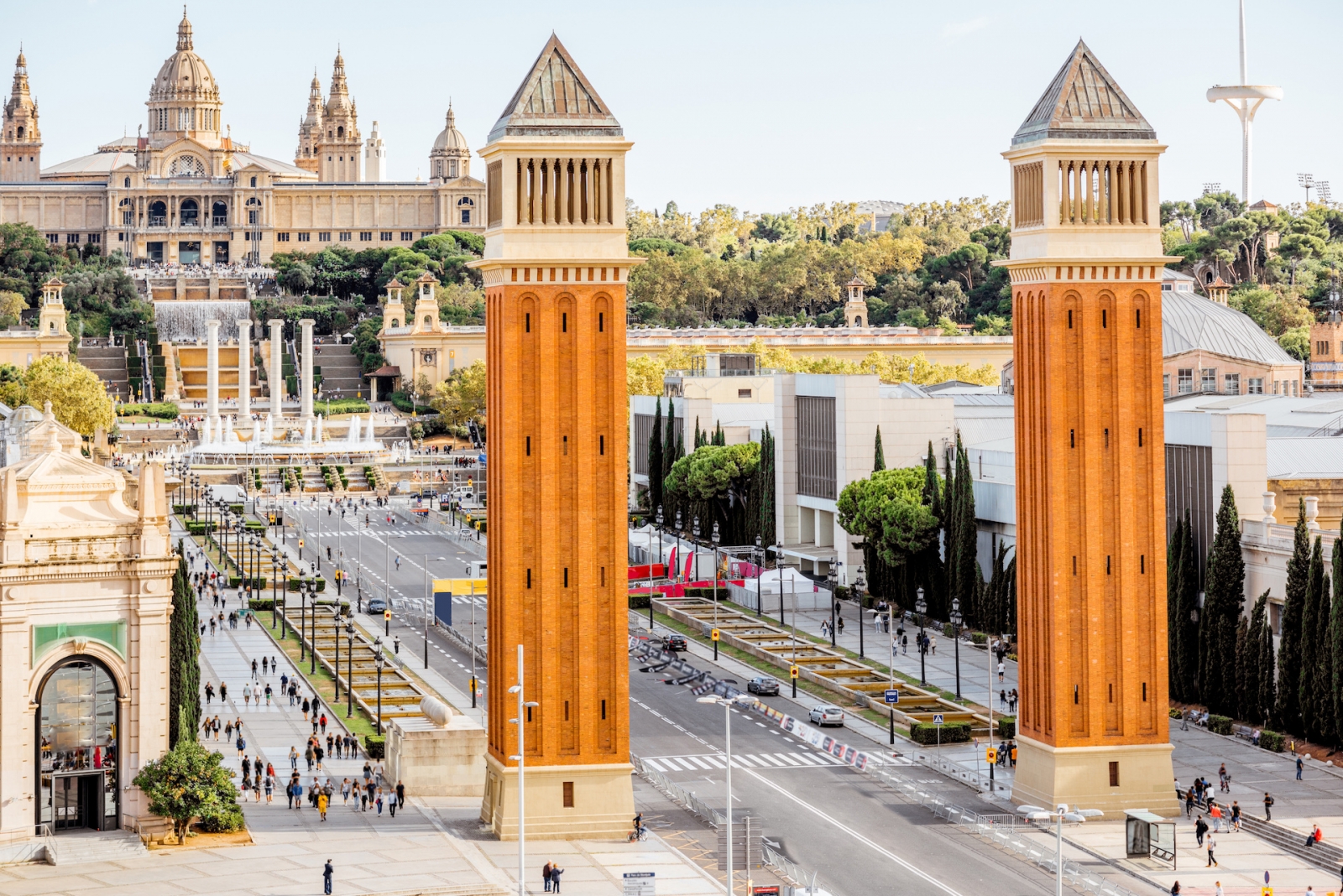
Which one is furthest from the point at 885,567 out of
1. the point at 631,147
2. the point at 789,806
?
the point at 631,147

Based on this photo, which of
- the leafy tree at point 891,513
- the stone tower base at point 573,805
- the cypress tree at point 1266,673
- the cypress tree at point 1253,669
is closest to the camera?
the stone tower base at point 573,805

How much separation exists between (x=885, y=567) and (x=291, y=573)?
33.2 meters

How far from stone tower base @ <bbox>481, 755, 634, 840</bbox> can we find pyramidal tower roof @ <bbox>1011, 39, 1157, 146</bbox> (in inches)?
836

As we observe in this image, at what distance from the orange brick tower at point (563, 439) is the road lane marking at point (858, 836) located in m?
6.21

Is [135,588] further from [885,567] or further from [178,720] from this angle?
[885,567]

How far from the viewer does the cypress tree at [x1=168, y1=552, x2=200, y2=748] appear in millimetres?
56875

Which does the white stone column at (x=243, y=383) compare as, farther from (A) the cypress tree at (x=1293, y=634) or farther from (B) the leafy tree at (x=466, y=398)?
(A) the cypress tree at (x=1293, y=634)

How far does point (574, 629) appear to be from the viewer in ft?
189

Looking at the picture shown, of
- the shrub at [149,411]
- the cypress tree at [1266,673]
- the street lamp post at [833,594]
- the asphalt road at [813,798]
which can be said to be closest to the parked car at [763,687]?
the asphalt road at [813,798]

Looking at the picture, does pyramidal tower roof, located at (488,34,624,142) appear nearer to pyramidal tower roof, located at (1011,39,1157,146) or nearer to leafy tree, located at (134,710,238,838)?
pyramidal tower roof, located at (1011,39,1157,146)

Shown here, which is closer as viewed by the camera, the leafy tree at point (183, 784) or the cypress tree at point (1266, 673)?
the leafy tree at point (183, 784)

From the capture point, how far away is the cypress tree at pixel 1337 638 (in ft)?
219

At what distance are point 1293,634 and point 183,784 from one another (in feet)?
118

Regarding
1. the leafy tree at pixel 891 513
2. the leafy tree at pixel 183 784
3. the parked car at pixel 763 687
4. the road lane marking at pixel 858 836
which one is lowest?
the road lane marking at pixel 858 836
